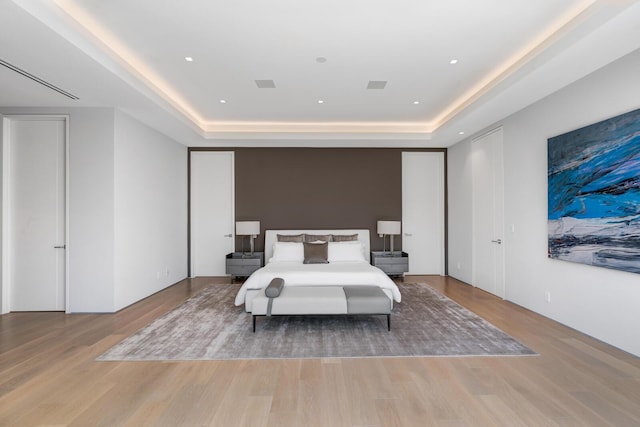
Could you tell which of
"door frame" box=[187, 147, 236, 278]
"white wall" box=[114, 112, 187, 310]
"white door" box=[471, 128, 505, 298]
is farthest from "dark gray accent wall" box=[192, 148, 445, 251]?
"white door" box=[471, 128, 505, 298]

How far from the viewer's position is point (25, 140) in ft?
14.2

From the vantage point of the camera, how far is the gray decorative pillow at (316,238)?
20.9ft

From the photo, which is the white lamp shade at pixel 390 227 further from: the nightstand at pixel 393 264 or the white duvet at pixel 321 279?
the white duvet at pixel 321 279

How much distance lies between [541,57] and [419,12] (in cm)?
139

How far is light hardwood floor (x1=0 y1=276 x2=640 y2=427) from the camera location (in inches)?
81.2

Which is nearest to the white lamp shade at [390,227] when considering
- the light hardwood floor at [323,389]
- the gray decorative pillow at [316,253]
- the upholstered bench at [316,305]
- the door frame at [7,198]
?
the gray decorative pillow at [316,253]

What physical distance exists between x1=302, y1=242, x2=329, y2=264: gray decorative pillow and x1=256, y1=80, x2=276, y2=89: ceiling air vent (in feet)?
9.40

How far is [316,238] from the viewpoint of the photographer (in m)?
6.40

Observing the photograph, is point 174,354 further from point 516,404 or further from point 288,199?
point 288,199

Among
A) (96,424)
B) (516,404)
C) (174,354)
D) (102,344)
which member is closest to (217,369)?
(174,354)

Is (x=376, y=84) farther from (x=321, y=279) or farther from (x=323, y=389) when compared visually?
(x=323, y=389)

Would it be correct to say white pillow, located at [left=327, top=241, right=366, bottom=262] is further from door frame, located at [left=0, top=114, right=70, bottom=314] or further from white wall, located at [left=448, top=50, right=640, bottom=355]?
door frame, located at [left=0, top=114, right=70, bottom=314]

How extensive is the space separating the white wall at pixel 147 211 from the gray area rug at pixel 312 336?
1083mm

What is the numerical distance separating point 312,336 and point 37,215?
4197 millimetres
